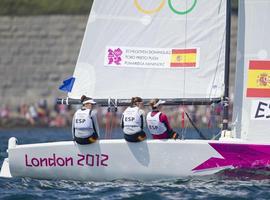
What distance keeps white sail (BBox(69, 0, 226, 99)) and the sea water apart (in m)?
1.40

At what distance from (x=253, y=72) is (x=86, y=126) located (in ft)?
8.17

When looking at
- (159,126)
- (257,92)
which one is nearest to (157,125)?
(159,126)

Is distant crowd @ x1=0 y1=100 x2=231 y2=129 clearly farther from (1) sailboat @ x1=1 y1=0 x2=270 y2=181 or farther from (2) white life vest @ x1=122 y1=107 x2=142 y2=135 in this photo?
(2) white life vest @ x1=122 y1=107 x2=142 y2=135

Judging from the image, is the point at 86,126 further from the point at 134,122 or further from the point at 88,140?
the point at 134,122

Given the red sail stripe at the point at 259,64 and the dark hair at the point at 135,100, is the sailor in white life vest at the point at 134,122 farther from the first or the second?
the red sail stripe at the point at 259,64

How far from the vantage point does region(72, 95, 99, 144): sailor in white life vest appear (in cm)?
1552

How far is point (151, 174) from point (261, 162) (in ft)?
4.96

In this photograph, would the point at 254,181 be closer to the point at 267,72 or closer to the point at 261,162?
the point at 261,162

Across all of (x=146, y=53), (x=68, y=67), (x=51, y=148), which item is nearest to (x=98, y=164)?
(x=51, y=148)

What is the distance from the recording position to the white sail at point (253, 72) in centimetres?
1572

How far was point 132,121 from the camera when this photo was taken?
50.7 ft

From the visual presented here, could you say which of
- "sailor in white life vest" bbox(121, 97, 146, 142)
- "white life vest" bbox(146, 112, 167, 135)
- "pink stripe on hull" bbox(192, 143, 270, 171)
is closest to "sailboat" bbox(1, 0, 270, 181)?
"pink stripe on hull" bbox(192, 143, 270, 171)

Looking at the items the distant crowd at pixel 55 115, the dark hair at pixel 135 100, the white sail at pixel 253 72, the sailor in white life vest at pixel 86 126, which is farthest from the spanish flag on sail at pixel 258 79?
the distant crowd at pixel 55 115

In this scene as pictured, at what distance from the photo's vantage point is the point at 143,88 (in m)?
16.2
